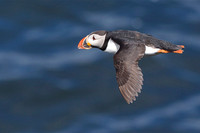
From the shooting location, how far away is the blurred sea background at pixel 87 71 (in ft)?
33.4

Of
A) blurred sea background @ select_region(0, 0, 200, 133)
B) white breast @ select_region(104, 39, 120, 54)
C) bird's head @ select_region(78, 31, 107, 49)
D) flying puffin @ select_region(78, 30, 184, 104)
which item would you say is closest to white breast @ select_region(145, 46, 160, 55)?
flying puffin @ select_region(78, 30, 184, 104)

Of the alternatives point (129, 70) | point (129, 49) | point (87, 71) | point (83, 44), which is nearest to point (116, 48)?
point (129, 49)

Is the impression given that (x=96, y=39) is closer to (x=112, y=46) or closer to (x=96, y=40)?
(x=96, y=40)

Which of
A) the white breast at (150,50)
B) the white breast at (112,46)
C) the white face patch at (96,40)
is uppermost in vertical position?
the white face patch at (96,40)

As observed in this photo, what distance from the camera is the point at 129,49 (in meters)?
8.24

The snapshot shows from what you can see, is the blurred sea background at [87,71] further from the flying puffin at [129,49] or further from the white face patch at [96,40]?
the white face patch at [96,40]

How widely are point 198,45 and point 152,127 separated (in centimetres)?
237

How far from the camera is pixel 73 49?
37.1ft

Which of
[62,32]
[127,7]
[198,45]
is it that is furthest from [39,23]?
[198,45]

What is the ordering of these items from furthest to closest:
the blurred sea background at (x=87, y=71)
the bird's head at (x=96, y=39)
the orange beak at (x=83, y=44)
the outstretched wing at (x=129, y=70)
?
the blurred sea background at (x=87, y=71), the orange beak at (x=83, y=44), the bird's head at (x=96, y=39), the outstretched wing at (x=129, y=70)

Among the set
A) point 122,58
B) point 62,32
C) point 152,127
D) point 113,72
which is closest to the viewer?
point 122,58

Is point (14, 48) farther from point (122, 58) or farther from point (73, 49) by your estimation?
point (122, 58)

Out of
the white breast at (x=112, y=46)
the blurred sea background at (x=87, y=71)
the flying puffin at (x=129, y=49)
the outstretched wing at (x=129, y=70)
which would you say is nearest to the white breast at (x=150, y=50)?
the flying puffin at (x=129, y=49)

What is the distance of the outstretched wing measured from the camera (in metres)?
7.80
